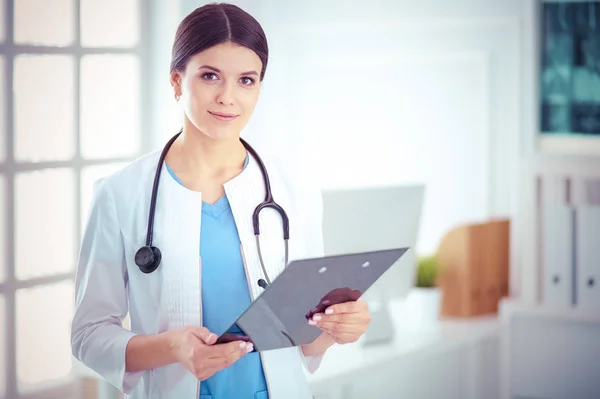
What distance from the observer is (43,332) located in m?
2.73

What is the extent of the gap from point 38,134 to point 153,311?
135cm

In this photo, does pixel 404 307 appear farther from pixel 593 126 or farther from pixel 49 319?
pixel 49 319

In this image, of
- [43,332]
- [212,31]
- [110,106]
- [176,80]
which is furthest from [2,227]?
[212,31]

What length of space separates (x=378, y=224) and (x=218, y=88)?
119 cm

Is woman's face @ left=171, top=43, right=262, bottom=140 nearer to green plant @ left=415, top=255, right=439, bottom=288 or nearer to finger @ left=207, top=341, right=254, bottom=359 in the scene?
finger @ left=207, top=341, right=254, bottom=359

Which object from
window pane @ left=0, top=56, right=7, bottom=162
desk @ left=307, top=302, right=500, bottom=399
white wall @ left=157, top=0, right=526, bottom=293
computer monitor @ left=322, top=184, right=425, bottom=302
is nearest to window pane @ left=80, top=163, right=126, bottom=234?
window pane @ left=0, top=56, right=7, bottom=162

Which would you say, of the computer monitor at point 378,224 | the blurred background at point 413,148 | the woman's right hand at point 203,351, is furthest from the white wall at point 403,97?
the woman's right hand at point 203,351

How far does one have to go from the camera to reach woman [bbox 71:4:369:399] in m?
1.40

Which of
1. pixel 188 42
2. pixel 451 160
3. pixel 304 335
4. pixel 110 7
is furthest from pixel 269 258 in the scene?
pixel 451 160

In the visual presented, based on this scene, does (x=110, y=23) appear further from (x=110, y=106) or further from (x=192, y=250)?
(x=192, y=250)

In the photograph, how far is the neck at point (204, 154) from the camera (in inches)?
57.4

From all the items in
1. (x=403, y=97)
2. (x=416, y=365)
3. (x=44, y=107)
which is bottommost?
(x=416, y=365)

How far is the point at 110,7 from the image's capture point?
285cm

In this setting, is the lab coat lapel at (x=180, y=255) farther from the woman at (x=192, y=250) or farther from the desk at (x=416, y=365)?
the desk at (x=416, y=365)
